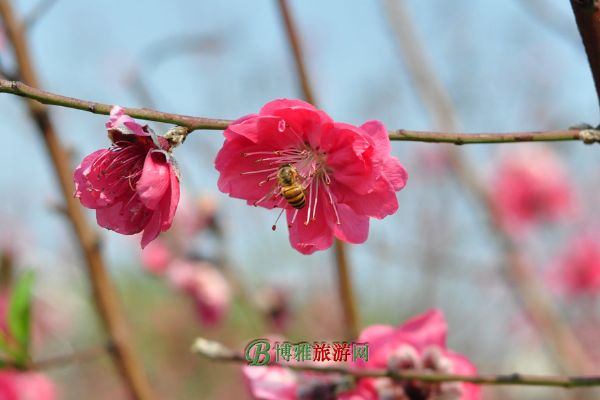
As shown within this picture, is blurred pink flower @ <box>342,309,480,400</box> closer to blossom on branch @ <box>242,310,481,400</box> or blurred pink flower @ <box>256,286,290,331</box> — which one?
blossom on branch @ <box>242,310,481,400</box>

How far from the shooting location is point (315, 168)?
3.48ft

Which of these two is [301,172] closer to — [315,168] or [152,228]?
[315,168]

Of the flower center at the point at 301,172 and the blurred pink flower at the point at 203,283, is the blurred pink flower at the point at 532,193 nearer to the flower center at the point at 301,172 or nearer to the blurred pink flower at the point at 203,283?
the blurred pink flower at the point at 203,283

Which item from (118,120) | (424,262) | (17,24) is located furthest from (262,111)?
(424,262)

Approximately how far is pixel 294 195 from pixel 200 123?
0.23 meters

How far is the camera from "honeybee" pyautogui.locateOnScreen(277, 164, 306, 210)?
1.00m

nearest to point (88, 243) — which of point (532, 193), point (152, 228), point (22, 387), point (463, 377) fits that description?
point (152, 228)

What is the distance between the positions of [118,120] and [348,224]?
0.38m

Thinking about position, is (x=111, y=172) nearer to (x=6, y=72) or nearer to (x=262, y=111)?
(x=262, y=111)

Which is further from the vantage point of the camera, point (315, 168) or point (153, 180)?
point (315, 168)

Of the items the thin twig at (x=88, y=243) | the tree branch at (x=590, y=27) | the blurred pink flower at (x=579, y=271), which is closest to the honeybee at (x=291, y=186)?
the tree branch at (x=590, y=27)

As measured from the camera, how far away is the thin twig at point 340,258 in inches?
58.6

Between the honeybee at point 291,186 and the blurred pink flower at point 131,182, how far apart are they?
0.56 feet

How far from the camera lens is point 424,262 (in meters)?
4.70
